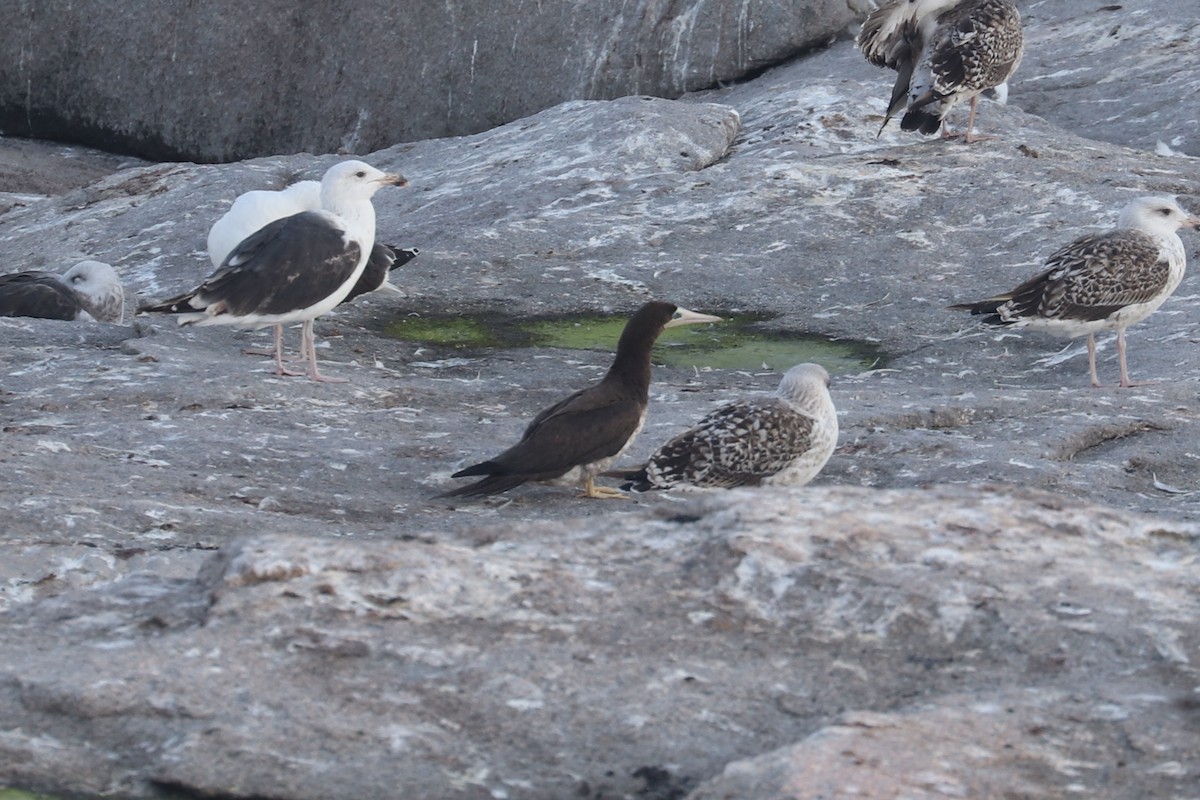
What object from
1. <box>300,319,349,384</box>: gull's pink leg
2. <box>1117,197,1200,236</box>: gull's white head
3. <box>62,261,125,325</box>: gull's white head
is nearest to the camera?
<box>300,319,349,384</box>: gull's pink leg

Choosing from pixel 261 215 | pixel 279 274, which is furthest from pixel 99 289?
pixel 279 274

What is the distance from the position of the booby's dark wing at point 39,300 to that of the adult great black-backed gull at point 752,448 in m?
4.95

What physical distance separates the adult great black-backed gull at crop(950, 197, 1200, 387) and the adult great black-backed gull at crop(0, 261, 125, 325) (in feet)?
17.0

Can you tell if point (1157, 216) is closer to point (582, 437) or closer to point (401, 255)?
point (582, 437)

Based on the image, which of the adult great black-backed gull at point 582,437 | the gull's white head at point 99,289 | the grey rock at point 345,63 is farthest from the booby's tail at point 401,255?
the grey rock at point 345,63

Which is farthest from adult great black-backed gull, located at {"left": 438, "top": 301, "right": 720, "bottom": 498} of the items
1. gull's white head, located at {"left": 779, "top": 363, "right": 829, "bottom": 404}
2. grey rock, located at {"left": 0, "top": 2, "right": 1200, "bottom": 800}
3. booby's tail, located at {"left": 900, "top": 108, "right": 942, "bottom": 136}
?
booby's tail, located at {"left": 900, "top": 108, "right": 942, "bottom": 136}

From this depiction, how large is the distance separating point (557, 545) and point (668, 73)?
1273 centimetres

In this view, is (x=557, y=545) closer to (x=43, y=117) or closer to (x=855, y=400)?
(x=855, y=400)

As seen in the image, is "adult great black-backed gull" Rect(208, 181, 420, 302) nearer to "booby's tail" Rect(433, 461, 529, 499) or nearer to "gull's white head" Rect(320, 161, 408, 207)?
"gull's white head" Rect(320, 161, 408, 207)

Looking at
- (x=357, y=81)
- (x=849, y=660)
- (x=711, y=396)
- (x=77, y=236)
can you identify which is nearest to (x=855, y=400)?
(x=711, y=396)

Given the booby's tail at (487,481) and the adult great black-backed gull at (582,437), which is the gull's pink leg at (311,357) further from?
the booby's tail at (487,481)

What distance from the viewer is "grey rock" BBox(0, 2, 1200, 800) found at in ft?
12.1

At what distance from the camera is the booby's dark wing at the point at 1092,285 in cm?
863

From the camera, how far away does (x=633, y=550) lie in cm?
439
